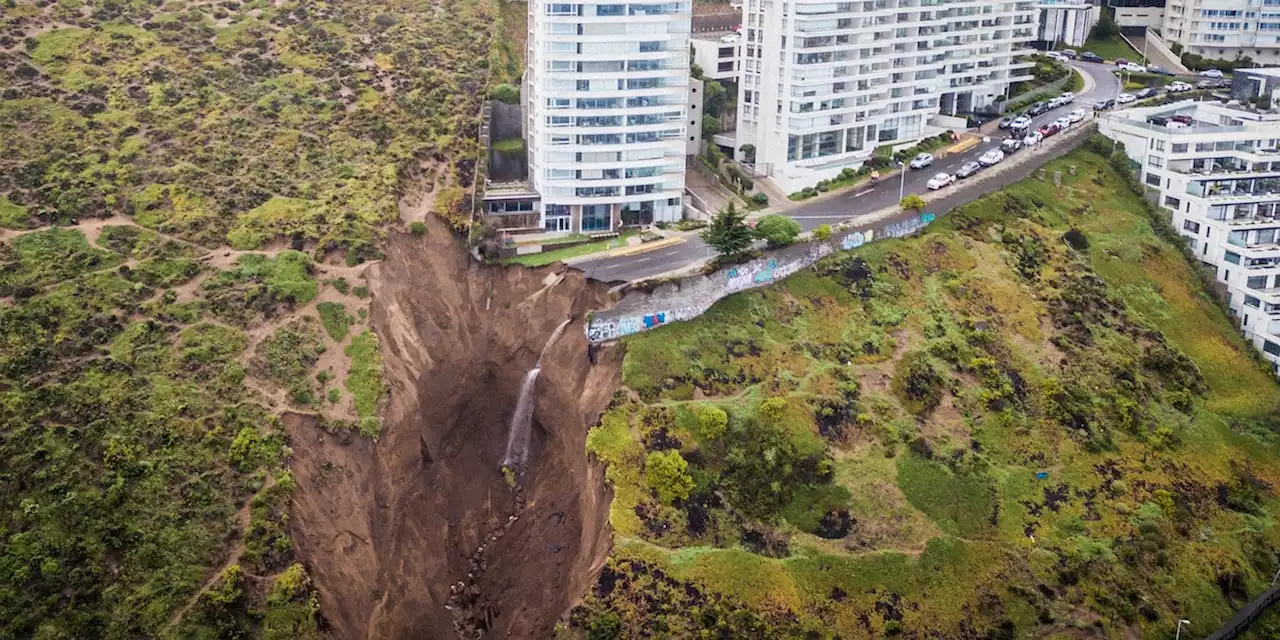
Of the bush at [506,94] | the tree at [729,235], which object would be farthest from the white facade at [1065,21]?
the tree at [729,235]

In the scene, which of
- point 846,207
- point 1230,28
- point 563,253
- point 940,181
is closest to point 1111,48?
point 1230,28

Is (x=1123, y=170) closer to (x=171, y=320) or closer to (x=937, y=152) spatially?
(x=937, y=152)

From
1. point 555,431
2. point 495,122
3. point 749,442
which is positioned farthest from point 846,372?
point 495,122

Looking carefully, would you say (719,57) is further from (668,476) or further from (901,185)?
(668,476)

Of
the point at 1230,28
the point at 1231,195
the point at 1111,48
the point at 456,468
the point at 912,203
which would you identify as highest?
the point at 1230,28

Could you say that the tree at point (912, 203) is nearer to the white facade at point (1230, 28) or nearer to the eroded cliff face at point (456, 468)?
the eroded cliff face at point (456, 468)

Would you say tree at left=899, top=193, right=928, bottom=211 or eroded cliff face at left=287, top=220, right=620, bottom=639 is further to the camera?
tree at left=899, top=193, right=928, bottom=211

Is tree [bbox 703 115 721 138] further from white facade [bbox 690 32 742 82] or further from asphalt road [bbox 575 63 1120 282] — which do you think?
asphalt road [bbox 575 63 1120 282]

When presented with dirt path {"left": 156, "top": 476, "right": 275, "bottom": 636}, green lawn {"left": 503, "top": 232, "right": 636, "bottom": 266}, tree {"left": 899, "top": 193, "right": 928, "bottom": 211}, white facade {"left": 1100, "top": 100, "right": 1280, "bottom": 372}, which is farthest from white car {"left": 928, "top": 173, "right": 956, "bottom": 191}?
dirt path {"left": 156, "top": 476, "right": 275, "bottom": 636}
